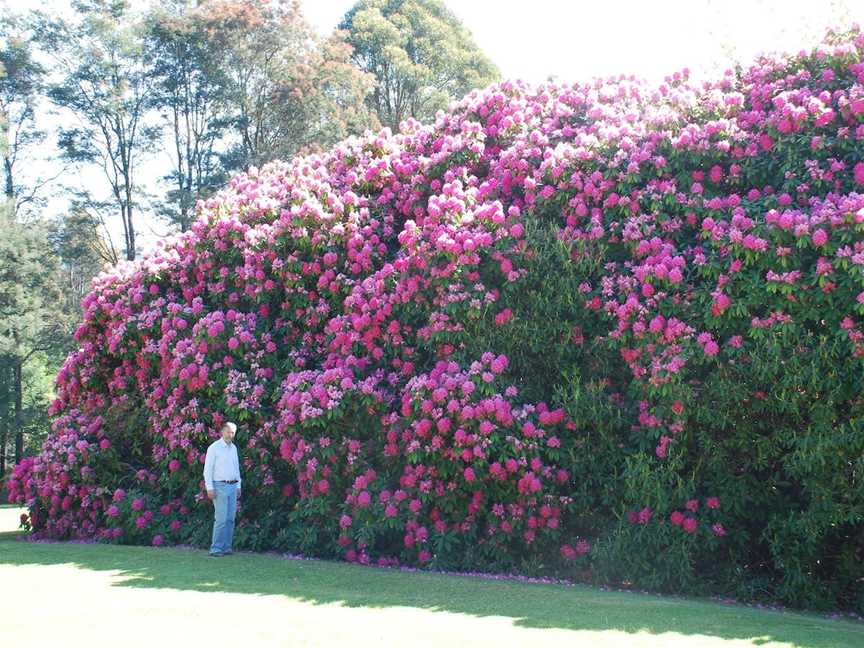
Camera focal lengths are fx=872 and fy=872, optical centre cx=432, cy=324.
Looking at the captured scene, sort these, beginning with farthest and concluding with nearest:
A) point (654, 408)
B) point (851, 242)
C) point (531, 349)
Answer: point (531, 349) → point (654, 408) → point (851, 242)

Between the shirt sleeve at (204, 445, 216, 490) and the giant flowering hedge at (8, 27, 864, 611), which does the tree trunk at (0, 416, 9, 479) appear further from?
the shirt sleeve at (204, 445, 216, 490)

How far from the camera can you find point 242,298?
11125 mm

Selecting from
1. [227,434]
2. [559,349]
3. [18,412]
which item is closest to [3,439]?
[18,412]

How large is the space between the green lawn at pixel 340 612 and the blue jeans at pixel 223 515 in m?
0.74

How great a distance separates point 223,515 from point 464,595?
11.1ft

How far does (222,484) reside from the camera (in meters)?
9.38

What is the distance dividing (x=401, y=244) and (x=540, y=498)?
355 cm

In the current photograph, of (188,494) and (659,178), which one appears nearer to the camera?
(659,178)

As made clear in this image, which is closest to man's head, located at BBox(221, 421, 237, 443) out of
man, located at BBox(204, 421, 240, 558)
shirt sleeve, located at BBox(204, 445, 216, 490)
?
man, located at BBox(204, 421, 240, 558)

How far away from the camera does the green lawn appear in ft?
17.6

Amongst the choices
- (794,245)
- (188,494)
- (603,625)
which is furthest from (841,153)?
(188,494)

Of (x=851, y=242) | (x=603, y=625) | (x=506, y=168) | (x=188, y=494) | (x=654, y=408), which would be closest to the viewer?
(x=603, y=625)

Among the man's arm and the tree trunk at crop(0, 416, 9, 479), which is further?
the tree trunk at crop(0, 416, 9, 479)

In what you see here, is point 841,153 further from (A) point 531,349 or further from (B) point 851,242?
(A) point 531,349
